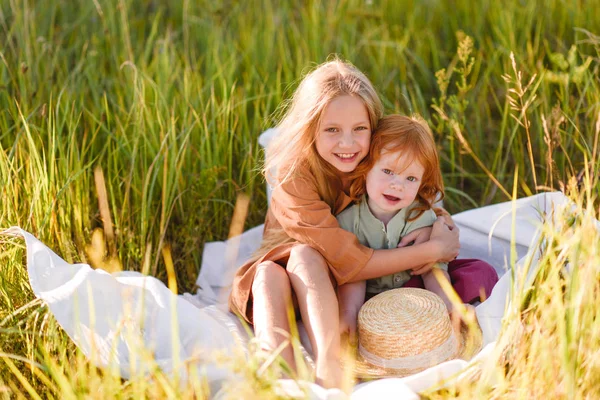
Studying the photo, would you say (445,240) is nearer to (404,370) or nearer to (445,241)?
(445,241)

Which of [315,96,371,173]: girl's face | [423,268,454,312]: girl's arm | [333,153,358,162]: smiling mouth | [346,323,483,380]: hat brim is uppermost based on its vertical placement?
[315,96,371,173]: girl's face

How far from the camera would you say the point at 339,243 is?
7.20 ft

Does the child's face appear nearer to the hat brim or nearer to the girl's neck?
the girl's neck

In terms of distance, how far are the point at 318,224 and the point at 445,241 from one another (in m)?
0.41

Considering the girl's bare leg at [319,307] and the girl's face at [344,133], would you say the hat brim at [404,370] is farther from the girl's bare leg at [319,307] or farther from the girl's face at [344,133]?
the girl's face at [344,133]

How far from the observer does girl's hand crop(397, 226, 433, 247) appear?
2.30 meters

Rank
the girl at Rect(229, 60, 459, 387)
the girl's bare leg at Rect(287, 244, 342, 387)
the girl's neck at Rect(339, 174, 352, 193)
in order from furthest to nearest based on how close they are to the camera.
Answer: the girl's neck at Rect(339, 174, 352, 193) < the girl at Rect(229, 60, 459, 387) < the girl's bare leg at Rect(287, 244, 342, 387)

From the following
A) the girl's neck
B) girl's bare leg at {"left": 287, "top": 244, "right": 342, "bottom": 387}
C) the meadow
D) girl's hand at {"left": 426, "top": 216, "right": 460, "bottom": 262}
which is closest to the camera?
the meadow

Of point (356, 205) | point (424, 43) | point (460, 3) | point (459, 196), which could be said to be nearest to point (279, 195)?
point (356, 205)

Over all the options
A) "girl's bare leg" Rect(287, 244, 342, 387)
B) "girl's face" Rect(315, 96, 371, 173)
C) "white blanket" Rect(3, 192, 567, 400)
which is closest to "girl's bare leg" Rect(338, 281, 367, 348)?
"girl's bare leg" Rect(287, 244, 342, 387)

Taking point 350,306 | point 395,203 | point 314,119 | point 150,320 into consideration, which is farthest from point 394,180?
point 150,320

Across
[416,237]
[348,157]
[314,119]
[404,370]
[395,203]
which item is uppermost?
[314,119]

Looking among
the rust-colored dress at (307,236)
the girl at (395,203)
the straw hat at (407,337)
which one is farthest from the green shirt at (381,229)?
the straw hat at (407,337)

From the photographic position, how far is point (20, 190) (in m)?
2.38
